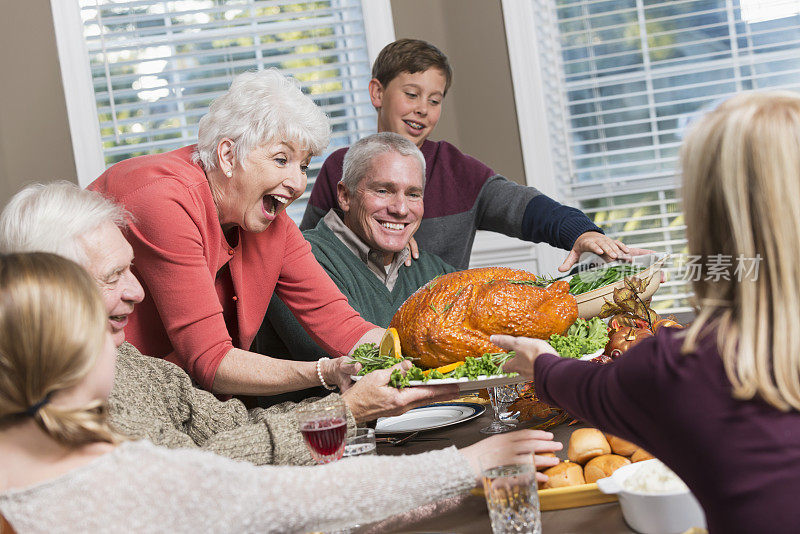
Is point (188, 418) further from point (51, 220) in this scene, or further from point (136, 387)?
point (51, 220)

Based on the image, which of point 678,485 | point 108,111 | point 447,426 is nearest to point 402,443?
point 447,426

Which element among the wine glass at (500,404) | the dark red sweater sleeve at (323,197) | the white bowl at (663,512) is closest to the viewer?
the white bowl at (663,512)

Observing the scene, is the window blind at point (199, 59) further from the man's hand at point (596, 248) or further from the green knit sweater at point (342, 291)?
the man's hand at point (596, 248)

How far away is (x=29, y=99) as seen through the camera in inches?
161

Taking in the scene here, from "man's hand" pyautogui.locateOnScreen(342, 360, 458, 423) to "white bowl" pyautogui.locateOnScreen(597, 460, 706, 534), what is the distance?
517 millimetres

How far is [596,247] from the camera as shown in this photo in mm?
2656

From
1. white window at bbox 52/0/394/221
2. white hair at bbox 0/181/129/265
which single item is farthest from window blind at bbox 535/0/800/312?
white hair at bbox 0/181/129/265

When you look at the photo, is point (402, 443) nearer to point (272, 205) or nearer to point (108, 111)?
point (272, 205)

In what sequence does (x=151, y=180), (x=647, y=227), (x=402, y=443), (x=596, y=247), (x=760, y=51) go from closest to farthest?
1. (x=402, y=443)
2. (x=151, y=180)
3. (x=596, y=247)
4. (x=760, y=51)
5. (x=647, y=227)

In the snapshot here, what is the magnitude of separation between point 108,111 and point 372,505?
3.71 m

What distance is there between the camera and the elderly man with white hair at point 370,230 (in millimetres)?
2695

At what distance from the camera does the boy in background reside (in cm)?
318

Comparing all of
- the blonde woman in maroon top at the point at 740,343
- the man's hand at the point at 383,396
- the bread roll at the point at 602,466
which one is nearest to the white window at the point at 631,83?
the man's hand at the point at 383,396

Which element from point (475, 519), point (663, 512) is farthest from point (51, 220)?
point (663, 512)
